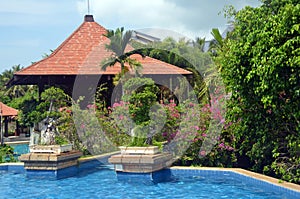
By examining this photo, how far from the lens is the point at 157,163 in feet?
32.5

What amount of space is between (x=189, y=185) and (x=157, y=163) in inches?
37.1

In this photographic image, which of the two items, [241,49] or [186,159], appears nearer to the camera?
[241,49]

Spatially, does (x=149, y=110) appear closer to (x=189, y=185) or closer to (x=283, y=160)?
(x=189, y=185)

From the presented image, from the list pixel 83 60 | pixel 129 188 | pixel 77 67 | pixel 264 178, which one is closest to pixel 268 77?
pixel 264 178

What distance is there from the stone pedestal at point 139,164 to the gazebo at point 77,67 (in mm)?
7968

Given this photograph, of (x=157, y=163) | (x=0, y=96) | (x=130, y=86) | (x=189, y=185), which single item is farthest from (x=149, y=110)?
(x=0, y=96)

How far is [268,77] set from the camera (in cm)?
583

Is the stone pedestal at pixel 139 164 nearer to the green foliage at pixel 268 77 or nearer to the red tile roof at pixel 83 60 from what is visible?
the green foliage at pixel 268 77

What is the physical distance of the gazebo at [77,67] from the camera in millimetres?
17734

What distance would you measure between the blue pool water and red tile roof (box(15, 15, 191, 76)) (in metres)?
7.64

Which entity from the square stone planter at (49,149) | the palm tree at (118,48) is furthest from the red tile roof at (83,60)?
the square stone planter at (49,149)

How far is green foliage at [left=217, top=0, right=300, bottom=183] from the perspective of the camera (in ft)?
18.6

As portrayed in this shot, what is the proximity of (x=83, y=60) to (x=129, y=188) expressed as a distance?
1043cm

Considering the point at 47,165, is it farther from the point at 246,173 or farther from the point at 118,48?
the point at 118,48
